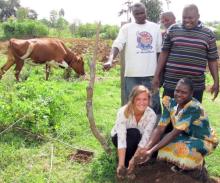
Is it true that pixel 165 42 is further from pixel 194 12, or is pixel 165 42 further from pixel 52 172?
pixel 52 172

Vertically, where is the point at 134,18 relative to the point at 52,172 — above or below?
above

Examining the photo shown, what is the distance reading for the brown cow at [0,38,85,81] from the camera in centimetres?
1005

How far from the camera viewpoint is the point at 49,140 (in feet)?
16.2

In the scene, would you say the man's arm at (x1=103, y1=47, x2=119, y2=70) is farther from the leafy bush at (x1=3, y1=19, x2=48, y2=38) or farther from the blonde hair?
the leafy bush at (x1=3, y1=19, x2=48, y2=38)

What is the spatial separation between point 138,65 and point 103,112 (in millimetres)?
2369

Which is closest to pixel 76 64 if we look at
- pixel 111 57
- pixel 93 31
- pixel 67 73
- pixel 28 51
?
pixel 67 73

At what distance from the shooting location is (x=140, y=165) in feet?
13.1

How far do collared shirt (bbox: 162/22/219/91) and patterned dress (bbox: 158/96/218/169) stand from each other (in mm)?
321

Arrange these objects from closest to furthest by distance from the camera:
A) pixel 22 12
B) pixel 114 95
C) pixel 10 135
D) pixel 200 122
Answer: pixel 200 122 < pixel 10 135 < pixel 114 95 < pixel 22 12

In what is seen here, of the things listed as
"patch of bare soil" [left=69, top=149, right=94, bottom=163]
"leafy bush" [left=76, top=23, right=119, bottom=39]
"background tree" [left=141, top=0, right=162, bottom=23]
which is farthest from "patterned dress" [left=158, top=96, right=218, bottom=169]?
"leafy bush" [left=76, top=23, right=119, bottom=39]

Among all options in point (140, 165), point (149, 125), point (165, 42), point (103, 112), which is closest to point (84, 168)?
point (140, 165)

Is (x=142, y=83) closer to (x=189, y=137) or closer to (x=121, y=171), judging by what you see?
(x=189, y=137)

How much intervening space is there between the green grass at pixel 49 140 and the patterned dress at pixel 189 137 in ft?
1.75

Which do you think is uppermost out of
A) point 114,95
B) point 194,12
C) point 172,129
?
point 194,12
